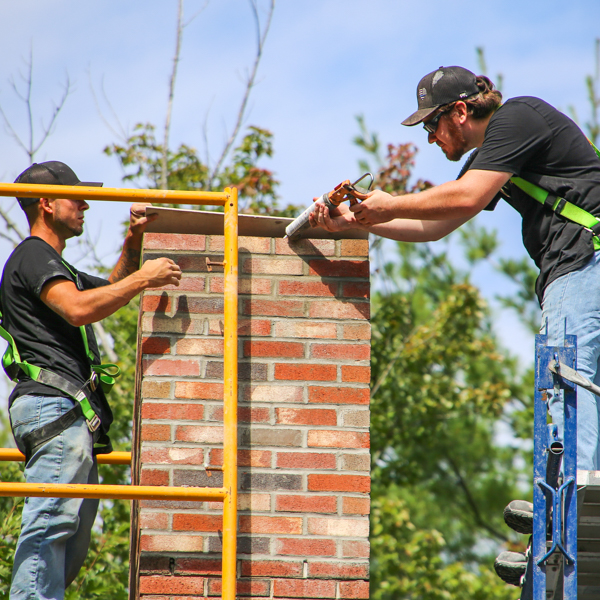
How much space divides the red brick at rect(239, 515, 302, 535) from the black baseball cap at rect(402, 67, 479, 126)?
1.84m

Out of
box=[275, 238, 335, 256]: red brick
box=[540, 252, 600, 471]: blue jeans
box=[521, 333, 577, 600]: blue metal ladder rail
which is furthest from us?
box=[275, 238, 335, 256]: red brick

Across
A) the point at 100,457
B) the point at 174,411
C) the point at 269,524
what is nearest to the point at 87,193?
the point at 174,411

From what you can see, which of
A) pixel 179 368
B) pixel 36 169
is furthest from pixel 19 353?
pixel 36 169

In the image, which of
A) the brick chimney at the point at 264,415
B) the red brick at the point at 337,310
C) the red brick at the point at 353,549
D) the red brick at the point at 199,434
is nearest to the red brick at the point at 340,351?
the brick chimney at the point at 264,415

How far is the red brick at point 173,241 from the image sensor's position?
144 inches

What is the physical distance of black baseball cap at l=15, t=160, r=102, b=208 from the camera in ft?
12.6

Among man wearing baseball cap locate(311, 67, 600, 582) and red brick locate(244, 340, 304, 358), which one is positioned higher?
man wearing baseball cap locate(311, 67, 600, 582)

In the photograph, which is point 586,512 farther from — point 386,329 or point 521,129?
point 386,329

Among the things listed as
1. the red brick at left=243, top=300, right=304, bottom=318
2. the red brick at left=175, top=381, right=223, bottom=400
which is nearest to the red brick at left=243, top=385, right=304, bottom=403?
the red brick at left=175, top=381, right=223, bottom=400

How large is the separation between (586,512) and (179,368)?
1757 mm

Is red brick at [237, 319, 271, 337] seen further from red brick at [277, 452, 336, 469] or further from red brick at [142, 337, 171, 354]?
red brick at [277, 452, 336, 469]

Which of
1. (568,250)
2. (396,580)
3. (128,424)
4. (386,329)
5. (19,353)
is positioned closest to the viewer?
(568,250)

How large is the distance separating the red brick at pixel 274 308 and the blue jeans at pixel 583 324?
1.11 m

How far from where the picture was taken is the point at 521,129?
10.6ft
